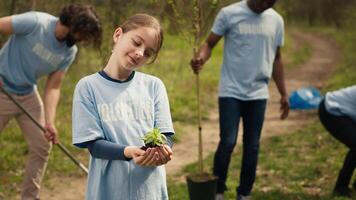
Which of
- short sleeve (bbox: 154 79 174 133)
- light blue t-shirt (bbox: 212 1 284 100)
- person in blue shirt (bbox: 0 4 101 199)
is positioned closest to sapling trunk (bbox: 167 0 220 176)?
light blue t-shirt (bbox: 212 1 284 100)

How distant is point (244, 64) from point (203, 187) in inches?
41.7

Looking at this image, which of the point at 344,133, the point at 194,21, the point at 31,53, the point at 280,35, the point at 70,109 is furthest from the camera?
the point at 70,109

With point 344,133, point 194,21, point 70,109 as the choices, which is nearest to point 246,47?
point 194,21

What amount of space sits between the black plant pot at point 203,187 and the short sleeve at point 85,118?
2.17 m

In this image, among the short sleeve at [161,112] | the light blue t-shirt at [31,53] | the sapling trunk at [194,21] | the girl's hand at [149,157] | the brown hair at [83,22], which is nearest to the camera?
the girl's hand at [149,157]

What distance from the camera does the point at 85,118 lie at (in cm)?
221

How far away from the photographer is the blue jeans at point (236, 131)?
436cm

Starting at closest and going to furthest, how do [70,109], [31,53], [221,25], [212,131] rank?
[31,53] → [221,25] → [212,131] → [70,109]

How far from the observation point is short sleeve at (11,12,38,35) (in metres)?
3.97

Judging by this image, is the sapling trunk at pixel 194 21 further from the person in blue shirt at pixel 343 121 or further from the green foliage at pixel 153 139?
the green foliage at pixel 153 139

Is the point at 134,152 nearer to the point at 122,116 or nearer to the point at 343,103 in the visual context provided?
the point at 122,116

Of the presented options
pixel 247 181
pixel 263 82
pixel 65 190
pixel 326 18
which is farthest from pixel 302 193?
pixel 326 18

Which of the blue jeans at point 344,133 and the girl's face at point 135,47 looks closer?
the girl's face at point 135,47

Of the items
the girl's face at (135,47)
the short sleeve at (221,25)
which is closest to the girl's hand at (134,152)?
the girl's face at (135,47)
